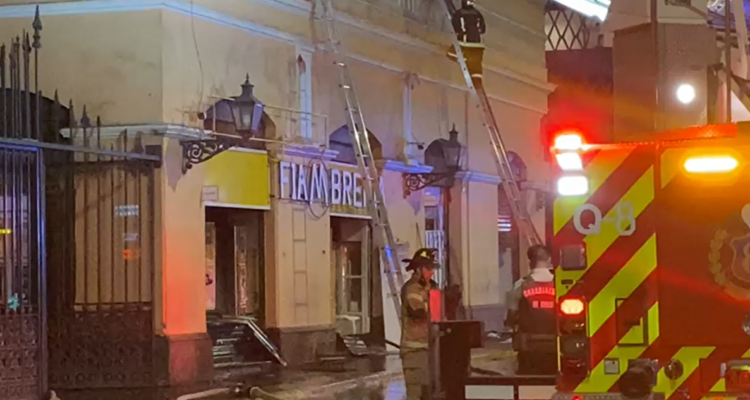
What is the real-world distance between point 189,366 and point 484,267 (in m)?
9.60

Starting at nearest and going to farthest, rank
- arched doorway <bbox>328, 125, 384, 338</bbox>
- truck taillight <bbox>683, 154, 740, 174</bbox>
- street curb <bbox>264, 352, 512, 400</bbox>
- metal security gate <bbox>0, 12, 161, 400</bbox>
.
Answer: truck taillight <bbox>683, 154, 740, 174</bbox>, street curb <bbox>264, 352, 512, 400</bbox>, metal security gate <bbox>0, 12, 161, 400</bbox>, arched doorway <bbox>328, 125, 384, 338</bbox>

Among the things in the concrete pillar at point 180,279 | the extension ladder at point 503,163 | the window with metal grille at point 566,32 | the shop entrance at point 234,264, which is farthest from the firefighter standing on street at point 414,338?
the window with metal grille at point 566,32

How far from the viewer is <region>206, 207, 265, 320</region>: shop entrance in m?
17.1

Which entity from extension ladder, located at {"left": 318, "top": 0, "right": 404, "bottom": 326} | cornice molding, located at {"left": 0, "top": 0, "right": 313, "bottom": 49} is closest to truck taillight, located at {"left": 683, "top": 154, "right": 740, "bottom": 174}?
cornice molding, located at {"left": 0, "top": 0, "right": 313, "bottom": 49}

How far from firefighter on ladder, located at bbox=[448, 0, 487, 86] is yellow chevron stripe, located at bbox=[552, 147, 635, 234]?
15939 mm

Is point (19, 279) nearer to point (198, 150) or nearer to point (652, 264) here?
point (198, 150)

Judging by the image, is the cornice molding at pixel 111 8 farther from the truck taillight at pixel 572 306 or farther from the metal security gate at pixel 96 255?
the truck taillight at pixel 572 306

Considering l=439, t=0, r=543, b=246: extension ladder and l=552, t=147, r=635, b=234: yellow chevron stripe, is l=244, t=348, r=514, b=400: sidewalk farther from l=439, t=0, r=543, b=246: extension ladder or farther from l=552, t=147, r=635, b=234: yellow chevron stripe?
l=552, t=147, r=635, b=234: yellow chevron stripe

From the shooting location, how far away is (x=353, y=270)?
20078mm

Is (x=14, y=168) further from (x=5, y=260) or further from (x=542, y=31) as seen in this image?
(x=542, y=31)

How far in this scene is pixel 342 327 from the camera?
1939cm

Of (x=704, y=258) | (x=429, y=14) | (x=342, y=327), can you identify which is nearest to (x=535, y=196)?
(x=429, y=14)

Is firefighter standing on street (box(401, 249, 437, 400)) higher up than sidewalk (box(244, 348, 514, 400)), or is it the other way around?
firefighter standing on street (box(401, 249, 437, 400))

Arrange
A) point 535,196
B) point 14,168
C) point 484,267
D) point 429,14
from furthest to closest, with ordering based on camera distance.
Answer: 1. point 535,196
2. point 484,267
3. point 429,14
4. point 14,168
